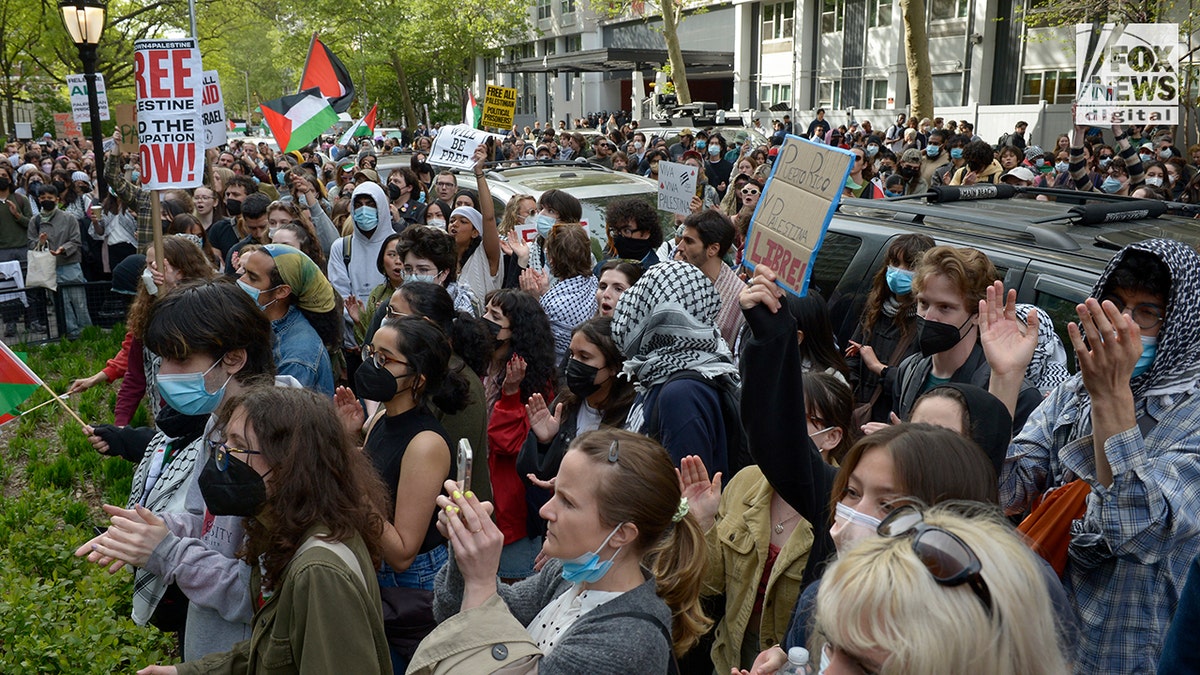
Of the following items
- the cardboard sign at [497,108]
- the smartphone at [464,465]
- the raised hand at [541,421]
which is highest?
the cardboard sign at [497,108]

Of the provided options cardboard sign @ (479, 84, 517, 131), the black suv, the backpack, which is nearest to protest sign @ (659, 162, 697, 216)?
the black suv

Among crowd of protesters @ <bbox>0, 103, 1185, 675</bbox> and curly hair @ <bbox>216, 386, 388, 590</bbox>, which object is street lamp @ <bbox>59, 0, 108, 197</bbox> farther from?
curly hair @ <bbox>216, 386, 388, 590</bbox>

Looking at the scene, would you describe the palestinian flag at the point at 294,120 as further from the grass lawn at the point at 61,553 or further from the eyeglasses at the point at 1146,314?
the eyeglasses at the point at 1146,314

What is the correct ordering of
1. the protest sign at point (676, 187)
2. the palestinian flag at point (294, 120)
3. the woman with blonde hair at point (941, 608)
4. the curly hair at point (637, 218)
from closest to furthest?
the woman with blonde hair at point (941, 608), the curly hair at point (637, 218), the protest sign at point (676, 187), the palestinian flag at point (294, 120)

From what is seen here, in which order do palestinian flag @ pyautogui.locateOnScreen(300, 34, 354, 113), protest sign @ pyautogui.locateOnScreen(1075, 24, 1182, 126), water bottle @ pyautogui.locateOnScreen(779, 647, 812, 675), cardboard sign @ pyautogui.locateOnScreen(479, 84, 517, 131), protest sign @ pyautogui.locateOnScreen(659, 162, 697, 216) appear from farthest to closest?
1. cardboard sign @ pyautogui.locateOnScreen(479, 84, 517, 131)
2. palestinian flag @ pyautogui.locateOnScreen(300, 34, 354, 113)
3. protest sign @ pyautogui.locateOnScreen(1075, 24, 1182, 126)
4. protest sign @ pyautogui.locateOnScreen(659, 162, 697, 216)
5. water bottle @ pyautogui.locateOnScreen(779, 647, 812, 675)

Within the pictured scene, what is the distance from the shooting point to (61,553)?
17.1ft

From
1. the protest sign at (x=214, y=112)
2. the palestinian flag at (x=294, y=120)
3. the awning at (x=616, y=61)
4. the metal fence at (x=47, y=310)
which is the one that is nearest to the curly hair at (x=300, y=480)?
the protest sign at (x=214, y=112)

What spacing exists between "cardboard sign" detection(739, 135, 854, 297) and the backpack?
0.81 metres

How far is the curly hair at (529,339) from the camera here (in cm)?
494

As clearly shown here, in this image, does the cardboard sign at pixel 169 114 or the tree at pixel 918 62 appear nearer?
the cardboard sign at pixel 169 114

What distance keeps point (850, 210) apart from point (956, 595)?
4913 mm

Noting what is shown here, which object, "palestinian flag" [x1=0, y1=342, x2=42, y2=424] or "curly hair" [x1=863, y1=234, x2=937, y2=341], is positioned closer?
"palestinian flag" [x1=0, y1=342, x2=42, y2=424]

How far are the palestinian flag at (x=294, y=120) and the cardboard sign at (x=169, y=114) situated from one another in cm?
480

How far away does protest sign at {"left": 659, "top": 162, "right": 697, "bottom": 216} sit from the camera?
849cm
